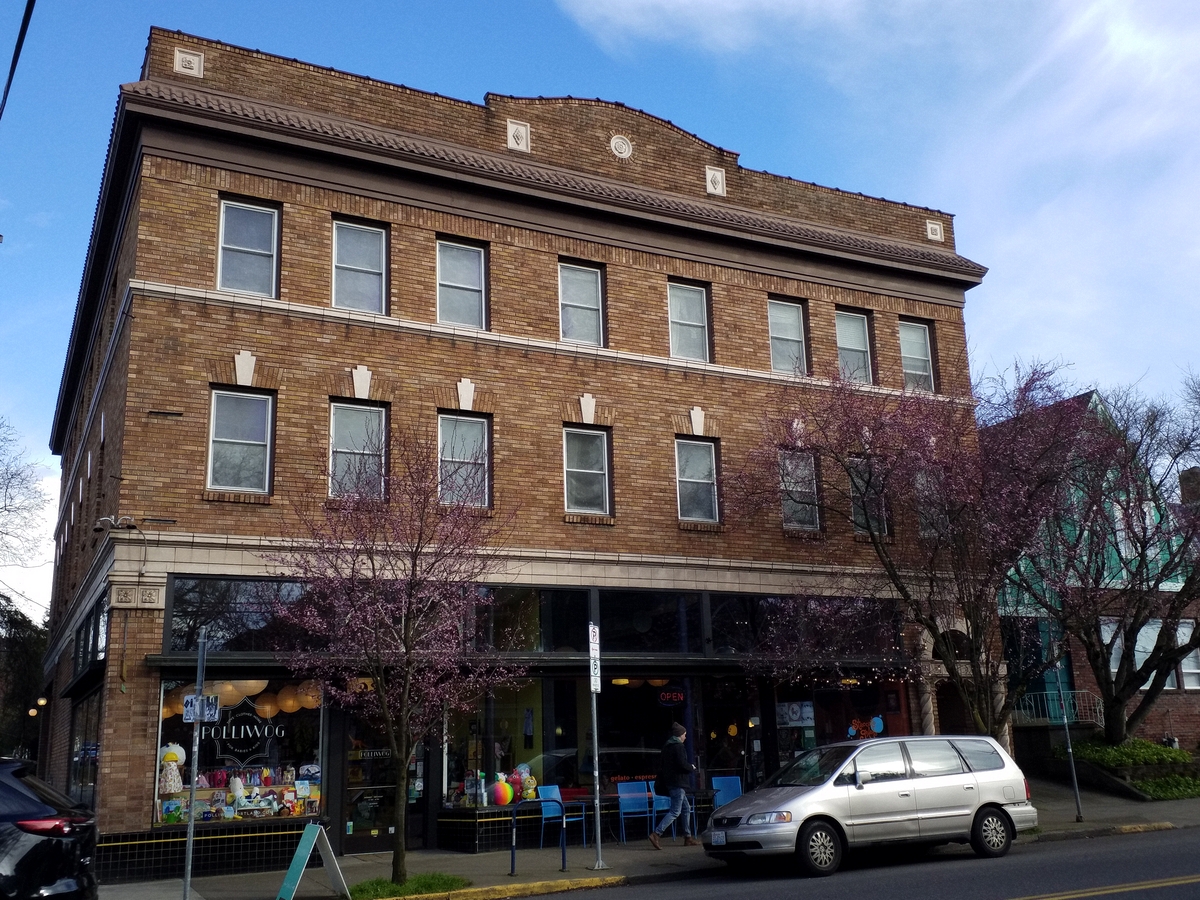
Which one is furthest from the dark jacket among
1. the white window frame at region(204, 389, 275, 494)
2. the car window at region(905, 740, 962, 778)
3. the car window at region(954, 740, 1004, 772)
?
the white window frame at region(204, 389, 275, 494)

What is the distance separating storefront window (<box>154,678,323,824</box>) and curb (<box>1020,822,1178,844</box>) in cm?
1025

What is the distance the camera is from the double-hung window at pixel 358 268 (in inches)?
711

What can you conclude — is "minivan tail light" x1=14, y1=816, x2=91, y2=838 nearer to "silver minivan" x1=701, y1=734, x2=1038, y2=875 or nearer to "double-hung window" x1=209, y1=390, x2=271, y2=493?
"silver minivan" x1=701, y1=734, x2=1038, y2=875

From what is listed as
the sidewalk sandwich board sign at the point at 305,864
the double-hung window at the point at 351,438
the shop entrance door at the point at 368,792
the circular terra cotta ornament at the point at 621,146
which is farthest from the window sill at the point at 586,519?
the sidewalk sandwich board sign at the point at 305,864

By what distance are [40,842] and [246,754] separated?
27.0 ft

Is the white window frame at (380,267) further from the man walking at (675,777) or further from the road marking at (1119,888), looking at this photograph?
the road marking at (1119,888)

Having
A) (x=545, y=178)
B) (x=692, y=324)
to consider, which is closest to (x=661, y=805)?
(x=692, y=324)

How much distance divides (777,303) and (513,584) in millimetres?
8196

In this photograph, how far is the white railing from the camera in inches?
1045

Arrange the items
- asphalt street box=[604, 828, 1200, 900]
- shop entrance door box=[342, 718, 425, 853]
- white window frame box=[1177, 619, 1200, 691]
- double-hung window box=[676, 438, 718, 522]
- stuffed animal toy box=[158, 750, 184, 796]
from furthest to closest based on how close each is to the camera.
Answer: white window frame box=[1177, 619, 1200, 691] < double-hung window box=[676, 438, 718, 522] < shop entrance door box=[342, 718, 425, 853] < stuffed animal toy box=[158, 750, 184, 796] < asphalt street box=[604, 828, 1200, 900]

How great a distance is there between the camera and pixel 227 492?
53.4 feet

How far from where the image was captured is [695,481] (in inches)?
797

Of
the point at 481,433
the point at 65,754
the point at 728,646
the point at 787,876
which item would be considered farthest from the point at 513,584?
the point at 65,754

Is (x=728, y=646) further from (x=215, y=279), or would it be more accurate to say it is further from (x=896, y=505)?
(x=215, y=279)
